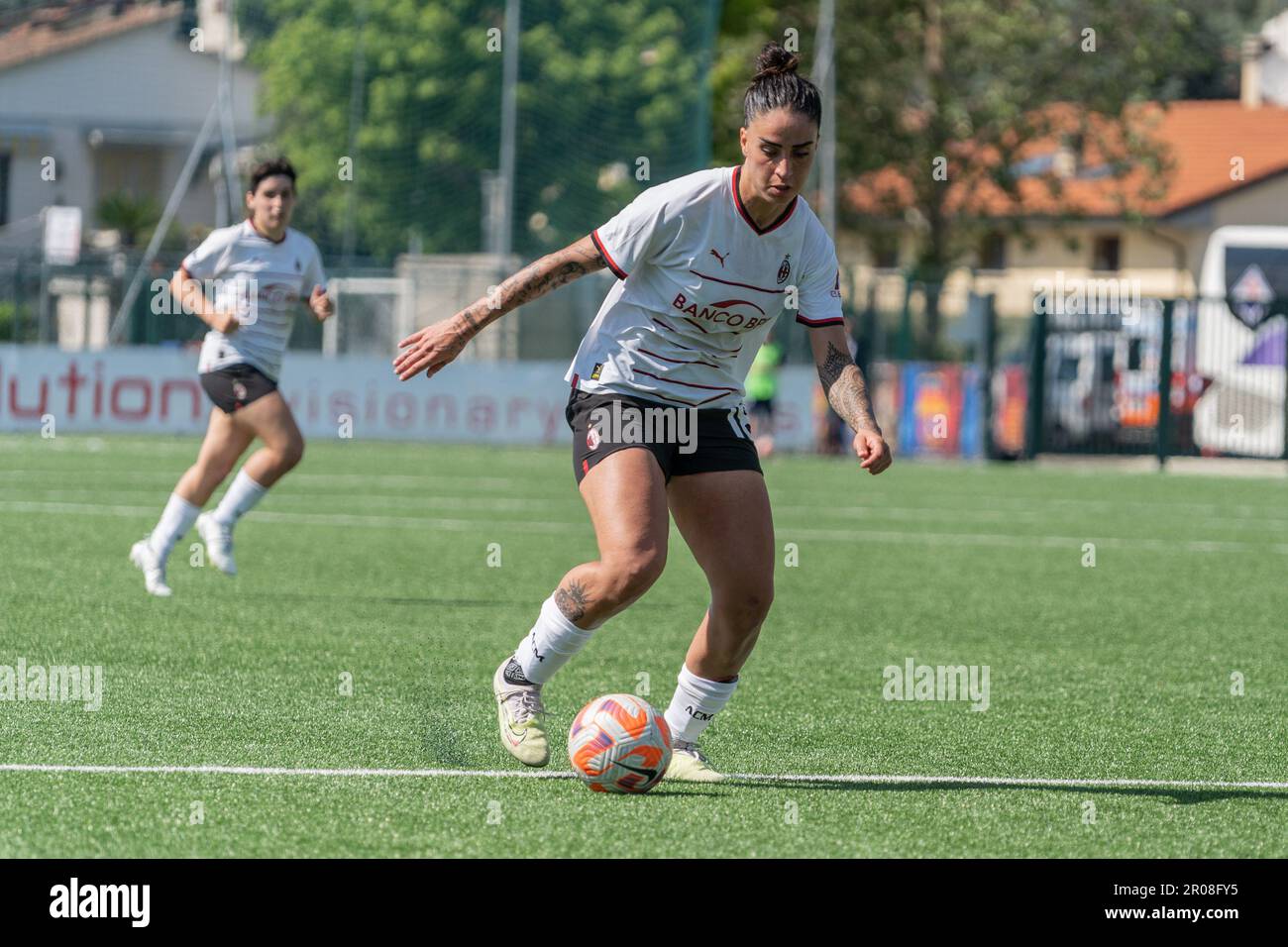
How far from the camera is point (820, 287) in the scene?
6.59 metres

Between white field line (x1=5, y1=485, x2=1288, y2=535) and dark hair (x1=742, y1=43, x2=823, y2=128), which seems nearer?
dark hair (x1=742, y1=43, x2=823, y2=128)

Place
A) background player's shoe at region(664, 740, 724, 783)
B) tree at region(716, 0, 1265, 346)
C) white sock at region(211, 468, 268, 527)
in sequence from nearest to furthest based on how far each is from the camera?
1. background player's shoe at region(664, 740, 724, 783)
2. white sock at region(211, 468, 268, 527)
3. tree at region(716, 0, 1265, 346)

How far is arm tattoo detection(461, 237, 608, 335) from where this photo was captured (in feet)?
19.9

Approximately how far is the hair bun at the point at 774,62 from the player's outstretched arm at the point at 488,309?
75cm

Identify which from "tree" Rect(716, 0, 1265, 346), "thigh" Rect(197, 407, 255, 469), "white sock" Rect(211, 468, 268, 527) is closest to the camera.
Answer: "thigh" Rect(197, 407, 255, 469)

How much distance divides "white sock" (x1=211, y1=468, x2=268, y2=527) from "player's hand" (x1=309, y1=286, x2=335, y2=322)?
1056 mm

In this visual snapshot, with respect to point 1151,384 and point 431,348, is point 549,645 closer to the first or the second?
point 431,348

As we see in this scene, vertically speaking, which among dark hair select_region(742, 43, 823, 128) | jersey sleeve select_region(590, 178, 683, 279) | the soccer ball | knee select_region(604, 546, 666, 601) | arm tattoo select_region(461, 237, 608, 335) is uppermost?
dark hair select_region(742, 43, 823, 128)

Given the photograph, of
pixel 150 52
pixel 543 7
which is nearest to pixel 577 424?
pixel 543 7

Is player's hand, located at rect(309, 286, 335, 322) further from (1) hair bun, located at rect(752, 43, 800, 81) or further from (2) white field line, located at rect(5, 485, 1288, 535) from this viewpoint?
(2) white field line, located at rect(5, 485, 1288, 535)

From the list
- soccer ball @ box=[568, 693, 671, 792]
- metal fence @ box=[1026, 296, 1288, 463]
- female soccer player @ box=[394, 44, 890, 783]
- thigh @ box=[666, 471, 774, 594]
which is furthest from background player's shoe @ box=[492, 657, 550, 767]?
metal fence @ box=[1026, 296, 1288, 463]

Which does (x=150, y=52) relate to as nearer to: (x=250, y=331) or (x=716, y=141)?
(x=716, y=141)

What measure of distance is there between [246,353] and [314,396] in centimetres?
1550
